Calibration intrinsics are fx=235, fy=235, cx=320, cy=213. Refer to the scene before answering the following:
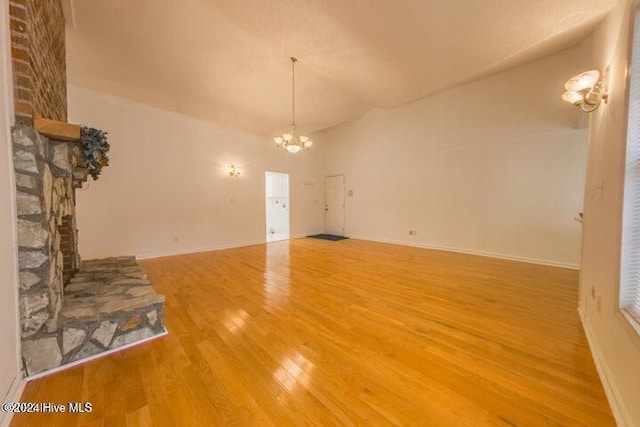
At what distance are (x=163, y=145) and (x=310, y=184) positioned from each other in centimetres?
427

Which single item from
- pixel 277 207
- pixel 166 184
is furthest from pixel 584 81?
pixel 277 207

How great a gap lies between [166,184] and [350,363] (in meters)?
5.25

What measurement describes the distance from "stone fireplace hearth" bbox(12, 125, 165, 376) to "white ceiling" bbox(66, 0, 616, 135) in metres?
1.92

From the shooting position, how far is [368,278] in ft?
11.6

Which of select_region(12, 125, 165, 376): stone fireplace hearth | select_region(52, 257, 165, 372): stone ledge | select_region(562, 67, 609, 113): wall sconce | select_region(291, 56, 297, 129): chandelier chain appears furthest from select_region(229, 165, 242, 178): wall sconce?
select_region(562, 67, 609, 113): wall sconce

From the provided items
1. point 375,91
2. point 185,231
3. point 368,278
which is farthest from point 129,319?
point 375,91

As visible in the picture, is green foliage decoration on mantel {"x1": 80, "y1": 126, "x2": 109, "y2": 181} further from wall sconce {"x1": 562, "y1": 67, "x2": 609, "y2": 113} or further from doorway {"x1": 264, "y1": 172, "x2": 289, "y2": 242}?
doorway {"x1": 264, "y1": 172, "x2": 289, "y2": 242}

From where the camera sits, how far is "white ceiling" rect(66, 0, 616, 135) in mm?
2637

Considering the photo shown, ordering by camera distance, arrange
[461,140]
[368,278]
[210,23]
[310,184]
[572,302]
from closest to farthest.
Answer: [572,302] → [210,23] → [368,278] → [461,140] → [310,184]

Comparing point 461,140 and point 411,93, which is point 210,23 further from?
point 461,140

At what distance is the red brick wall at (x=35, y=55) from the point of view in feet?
4.91

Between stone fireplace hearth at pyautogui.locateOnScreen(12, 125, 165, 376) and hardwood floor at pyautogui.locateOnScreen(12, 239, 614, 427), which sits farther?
stone fireplace hearth at pyautogui.locateOnScreen(12, 125, 165, 376)

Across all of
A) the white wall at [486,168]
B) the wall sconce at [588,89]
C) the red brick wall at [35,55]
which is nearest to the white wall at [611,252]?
the wall sconce at [588,89]

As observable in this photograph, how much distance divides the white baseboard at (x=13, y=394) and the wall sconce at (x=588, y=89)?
4.54m
